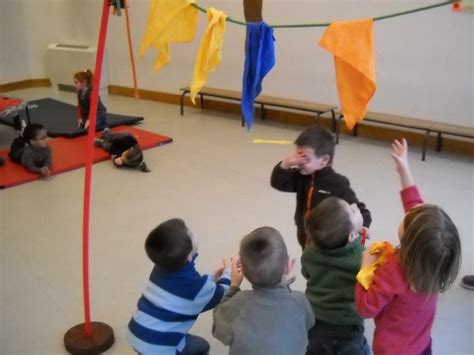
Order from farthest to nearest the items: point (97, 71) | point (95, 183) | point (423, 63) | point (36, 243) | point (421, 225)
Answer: point (423, 63)
point (95, 183)
point (36, 243)
point (97, 71)
point (421, 225)

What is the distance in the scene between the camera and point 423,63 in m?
4.66

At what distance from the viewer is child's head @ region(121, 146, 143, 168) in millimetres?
4352

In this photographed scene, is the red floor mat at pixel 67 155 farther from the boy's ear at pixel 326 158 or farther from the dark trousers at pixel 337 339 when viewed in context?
the dark trousers at pixel 337 339

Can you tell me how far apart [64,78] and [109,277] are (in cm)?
539

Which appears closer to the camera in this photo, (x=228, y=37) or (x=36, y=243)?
(x=36, y=243)

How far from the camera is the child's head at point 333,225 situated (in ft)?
5.59

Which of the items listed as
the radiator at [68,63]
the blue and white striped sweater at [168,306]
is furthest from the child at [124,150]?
the radiator at [68,63]

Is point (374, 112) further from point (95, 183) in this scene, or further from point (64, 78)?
point (64, 78)

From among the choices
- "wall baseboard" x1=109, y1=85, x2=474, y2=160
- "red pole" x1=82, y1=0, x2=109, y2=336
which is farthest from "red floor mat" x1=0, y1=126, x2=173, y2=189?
"red pole" x1=82, y1=0, x2=109, y2=336

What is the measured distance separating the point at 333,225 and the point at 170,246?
20.7 inches

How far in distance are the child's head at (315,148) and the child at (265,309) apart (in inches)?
25.2

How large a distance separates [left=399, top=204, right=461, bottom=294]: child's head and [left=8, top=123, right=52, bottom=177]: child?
335cm

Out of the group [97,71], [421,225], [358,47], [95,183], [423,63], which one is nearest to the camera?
[421,225]

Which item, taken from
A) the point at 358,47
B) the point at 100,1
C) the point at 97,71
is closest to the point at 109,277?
the point at 97,71
